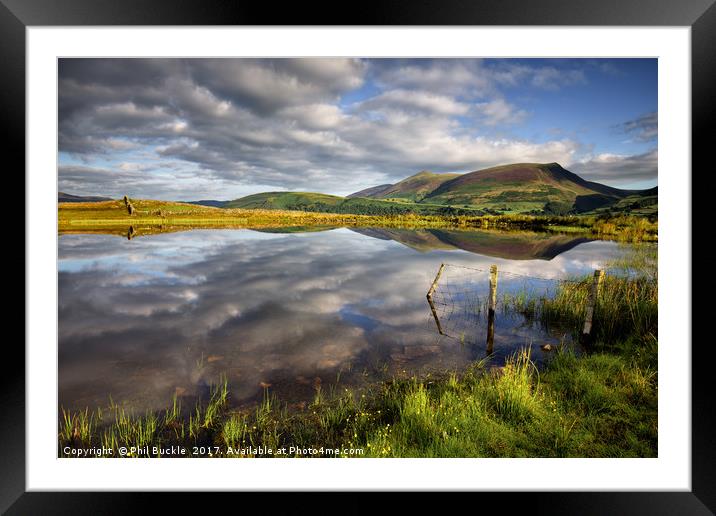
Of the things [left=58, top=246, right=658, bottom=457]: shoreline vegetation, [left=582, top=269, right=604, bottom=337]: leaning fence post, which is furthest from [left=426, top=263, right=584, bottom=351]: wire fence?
[left=58, top=246, right=658, bottom=457]: shoreline vegetation

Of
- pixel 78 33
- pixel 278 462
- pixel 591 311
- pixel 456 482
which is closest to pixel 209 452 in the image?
pixel 278 462

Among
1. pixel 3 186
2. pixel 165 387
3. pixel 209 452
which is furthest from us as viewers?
pixel 165 387

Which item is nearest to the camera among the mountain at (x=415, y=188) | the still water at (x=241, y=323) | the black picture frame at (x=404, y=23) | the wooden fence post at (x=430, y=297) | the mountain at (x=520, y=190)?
the black picture frame at (x=404, y=23)

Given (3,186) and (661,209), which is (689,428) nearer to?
(661,209)

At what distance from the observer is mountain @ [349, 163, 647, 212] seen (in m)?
18.0

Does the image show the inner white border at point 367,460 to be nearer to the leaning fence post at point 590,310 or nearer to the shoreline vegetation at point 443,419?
the shoreline vegetation at point 443,419

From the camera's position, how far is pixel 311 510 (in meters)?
2.59

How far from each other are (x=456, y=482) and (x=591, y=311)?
4497mm

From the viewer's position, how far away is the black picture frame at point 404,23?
8.31 feet

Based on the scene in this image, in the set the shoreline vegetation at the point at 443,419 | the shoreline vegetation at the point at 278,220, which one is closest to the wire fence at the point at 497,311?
the shoreline vegetation at the point at 443,419

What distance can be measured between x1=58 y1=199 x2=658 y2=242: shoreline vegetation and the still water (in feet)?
2.45

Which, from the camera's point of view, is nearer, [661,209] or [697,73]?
[697,73]

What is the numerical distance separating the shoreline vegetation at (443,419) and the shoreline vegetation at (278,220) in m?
2.71

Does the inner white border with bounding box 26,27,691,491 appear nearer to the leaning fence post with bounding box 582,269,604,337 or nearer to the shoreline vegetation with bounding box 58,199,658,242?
the shoreline vegetation with bounding box 58,199,658,242
